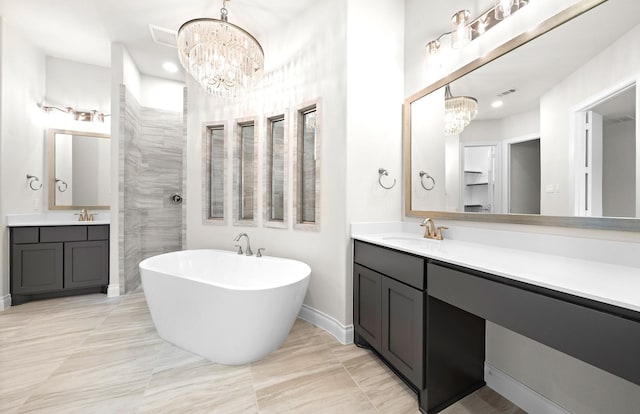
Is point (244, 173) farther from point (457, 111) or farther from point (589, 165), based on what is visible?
point (589, 165)

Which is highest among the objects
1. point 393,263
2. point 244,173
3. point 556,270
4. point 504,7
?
point 504,7

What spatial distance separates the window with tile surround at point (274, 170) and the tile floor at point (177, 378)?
1181 mm

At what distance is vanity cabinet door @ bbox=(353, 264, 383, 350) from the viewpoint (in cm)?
174

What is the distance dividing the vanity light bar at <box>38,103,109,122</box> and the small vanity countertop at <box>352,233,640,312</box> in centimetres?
411

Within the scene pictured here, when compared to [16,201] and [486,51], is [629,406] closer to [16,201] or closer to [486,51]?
[486,51]

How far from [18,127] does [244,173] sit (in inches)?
96.0

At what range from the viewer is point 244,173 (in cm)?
310

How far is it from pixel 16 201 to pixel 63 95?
A: 57.5 inches

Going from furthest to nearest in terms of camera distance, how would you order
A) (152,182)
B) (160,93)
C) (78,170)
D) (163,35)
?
(160,93), (152,182), (78,170), (163,35)

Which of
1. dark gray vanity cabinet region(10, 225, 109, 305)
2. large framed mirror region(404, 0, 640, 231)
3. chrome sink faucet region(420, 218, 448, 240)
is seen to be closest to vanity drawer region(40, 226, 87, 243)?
dark gray vanity cabinet region(10, 225, 109, 305)

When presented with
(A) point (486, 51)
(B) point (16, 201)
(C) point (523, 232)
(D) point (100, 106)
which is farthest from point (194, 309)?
(D) point (100, 106)

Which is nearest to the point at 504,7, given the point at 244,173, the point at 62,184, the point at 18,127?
the point at 244,173

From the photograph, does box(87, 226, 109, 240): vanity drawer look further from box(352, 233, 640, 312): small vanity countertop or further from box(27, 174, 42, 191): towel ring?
box(352, 233, 640, 312): small vanity countertop

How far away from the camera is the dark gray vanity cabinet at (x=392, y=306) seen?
1.39 meters
